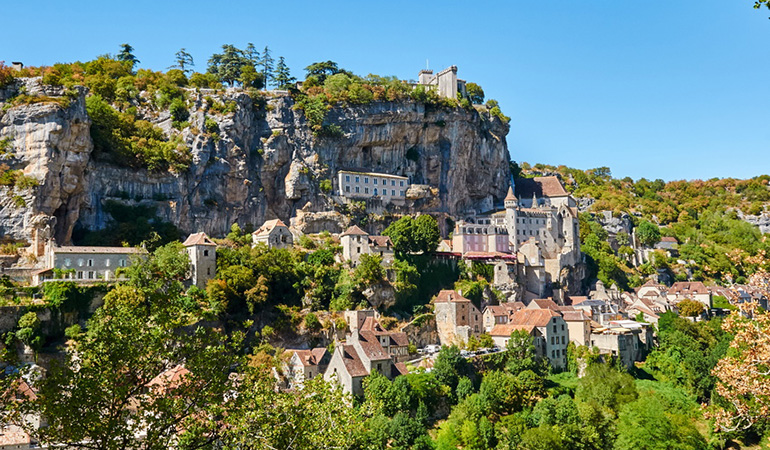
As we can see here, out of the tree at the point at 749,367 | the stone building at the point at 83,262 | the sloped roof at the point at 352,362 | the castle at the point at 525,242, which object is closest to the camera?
the tree at the point at 749,367

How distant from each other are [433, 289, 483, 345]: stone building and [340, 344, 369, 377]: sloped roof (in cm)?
1214

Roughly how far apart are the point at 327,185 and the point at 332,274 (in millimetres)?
16877

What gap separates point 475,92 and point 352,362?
2171 inches

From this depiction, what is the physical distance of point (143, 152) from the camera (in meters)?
67.2

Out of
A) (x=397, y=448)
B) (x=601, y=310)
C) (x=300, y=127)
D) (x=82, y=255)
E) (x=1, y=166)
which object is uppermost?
(x=300, y=127)

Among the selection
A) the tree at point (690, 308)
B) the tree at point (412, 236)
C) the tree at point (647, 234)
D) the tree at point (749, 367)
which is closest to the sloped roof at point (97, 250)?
the tree at point (412, 236)

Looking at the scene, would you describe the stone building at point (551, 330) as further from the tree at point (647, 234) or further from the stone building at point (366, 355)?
the tree at point (647, 234)

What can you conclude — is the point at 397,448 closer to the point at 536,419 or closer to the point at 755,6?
the point at 536,419

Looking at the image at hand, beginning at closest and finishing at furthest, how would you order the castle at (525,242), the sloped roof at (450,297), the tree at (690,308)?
the sloped roof at (450,297) → the tree at (690,308) → the castle at (525,242)

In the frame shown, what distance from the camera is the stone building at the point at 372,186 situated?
7712cm

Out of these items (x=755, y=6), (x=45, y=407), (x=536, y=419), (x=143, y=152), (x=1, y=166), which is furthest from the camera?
(x=143, y=152)

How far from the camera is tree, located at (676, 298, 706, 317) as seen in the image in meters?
72.0

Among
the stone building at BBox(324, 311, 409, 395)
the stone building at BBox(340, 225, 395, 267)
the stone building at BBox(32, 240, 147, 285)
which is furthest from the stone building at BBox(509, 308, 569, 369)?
the stone building at BBox(32, 240, 147, 285)

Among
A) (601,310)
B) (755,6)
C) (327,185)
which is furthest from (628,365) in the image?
(755,6)
